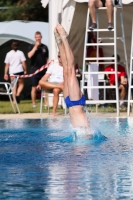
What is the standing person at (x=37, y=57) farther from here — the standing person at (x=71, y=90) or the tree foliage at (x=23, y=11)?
the tree foliage at (x=23, y=11)

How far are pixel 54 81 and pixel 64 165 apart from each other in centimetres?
858

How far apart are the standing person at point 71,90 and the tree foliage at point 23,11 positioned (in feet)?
69.2

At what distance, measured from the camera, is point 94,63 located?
53.5ft

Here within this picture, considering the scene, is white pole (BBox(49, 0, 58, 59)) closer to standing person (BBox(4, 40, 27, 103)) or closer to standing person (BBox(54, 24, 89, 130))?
standing person (BBox(4, 40, 27, 103))

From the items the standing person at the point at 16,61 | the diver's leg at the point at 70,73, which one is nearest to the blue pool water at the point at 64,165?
the diver's leg at the point at 70,73

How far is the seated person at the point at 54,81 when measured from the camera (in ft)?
50.3

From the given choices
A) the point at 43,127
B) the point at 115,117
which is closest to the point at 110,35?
the point at 115,117

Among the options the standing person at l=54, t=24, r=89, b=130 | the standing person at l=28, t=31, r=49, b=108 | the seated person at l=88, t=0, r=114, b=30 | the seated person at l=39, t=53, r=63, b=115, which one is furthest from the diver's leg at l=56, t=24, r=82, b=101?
the standing person at l=28, t=31, r=49, b=108

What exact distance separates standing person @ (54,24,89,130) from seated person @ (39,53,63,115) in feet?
16.3

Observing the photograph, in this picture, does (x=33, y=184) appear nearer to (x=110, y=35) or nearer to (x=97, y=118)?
(x=97, y=118)

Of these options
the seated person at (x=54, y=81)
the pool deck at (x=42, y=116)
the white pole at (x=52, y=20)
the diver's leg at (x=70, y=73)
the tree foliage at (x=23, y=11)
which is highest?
the diver's leg at (x=70, y=73)

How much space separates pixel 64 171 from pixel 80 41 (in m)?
12.3

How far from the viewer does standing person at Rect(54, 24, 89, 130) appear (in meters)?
9.84

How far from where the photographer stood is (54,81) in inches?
626
